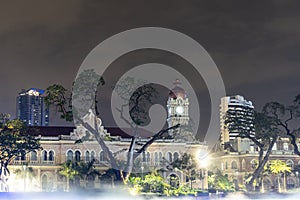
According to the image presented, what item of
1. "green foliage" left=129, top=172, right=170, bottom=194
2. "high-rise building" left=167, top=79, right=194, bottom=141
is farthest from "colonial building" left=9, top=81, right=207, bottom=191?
"green foliage" left=129, top=172, right=170, bottom=194

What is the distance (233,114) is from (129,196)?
2130 cm

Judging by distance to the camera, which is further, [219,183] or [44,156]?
[44,156]

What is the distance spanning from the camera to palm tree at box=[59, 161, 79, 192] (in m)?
76.5

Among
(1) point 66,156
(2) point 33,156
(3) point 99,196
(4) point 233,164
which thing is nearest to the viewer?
(3) point 99,196

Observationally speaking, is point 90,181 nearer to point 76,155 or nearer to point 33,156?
point 76,155

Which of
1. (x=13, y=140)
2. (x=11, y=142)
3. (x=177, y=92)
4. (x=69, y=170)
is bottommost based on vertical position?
(x=69, y=170)

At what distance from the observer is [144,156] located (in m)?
89.1

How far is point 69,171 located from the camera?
76875mm

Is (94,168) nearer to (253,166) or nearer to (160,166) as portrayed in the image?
(160,166)

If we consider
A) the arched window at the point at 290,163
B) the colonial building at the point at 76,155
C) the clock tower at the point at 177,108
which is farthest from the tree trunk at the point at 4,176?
the arched window at the point at 290,163

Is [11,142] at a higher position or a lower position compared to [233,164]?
higher

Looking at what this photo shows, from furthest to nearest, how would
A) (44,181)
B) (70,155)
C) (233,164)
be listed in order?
(233,164) → (70,155) → (44,181)

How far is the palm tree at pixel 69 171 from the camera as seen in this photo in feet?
251

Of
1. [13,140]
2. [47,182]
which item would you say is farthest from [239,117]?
[47,182]
